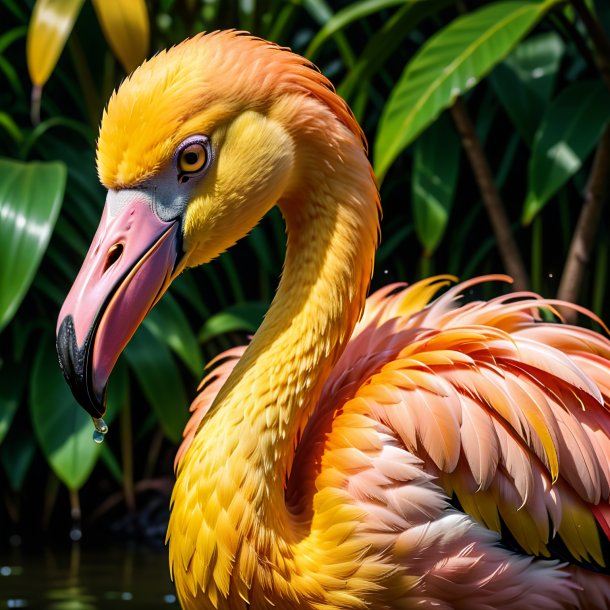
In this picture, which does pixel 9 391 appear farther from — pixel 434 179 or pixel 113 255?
pixel 113 255

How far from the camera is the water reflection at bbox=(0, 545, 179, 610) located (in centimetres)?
361

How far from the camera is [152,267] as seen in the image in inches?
83.2

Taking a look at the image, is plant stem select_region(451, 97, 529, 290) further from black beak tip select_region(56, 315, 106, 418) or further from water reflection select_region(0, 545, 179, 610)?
black beak tip select_region(56, 315, 106, 418)

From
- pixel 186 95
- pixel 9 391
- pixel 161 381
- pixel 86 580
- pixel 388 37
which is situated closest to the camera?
pixel 186 95

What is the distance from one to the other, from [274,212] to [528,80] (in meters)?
1.34

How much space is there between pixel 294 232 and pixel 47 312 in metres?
2.83

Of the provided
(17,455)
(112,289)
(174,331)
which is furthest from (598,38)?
(17,455)

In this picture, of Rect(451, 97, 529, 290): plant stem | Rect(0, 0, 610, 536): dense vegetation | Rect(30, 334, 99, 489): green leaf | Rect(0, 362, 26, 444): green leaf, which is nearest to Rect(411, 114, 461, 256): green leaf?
Rect(0, 0, 610, 536): dense vegetation

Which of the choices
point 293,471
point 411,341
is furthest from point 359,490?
point 411,341

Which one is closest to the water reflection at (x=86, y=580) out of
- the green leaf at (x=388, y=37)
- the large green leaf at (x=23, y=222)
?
→ the large green leaf at (x=23, y=222)

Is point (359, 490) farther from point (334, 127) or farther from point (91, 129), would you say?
point (91, 129)

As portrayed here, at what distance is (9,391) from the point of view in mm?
4680

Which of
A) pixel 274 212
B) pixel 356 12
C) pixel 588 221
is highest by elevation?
pixel 356 12

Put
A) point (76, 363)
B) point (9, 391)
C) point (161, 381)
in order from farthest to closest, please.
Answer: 1. point (9, 391)
2. point (161, 381)
3. point (76, 363)
